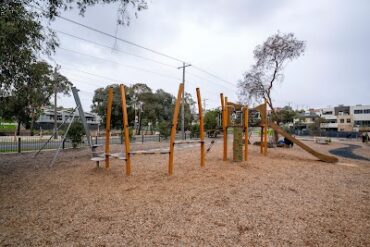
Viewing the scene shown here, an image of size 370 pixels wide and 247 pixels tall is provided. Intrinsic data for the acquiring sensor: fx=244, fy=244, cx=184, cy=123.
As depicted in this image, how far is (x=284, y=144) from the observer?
21312mm

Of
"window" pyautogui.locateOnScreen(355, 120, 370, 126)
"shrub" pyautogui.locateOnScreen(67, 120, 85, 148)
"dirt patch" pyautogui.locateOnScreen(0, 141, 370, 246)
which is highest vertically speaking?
"window" pyautogui.locateOnScreen(355, 120, 370, 126)

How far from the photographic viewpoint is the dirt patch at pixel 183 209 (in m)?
3.53

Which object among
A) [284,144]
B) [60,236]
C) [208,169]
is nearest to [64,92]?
[284,144]

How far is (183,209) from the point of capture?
457 cm

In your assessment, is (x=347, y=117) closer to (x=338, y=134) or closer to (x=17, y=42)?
(x=338, y=134)

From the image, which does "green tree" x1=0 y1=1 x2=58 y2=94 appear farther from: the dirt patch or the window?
the window

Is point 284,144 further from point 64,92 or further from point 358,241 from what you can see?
point 64,92

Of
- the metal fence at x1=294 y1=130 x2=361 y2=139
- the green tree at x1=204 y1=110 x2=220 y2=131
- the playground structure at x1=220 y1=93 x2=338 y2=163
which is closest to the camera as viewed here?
the playground structure at x1=220 y1=93 x2=338 y2=163

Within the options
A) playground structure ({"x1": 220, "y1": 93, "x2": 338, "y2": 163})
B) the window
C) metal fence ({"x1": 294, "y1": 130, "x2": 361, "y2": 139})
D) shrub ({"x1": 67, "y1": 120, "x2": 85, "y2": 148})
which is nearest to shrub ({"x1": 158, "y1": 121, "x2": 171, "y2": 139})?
shrub ({"x1": 67, "y1": 120, "x2": 85, "y2": 148})

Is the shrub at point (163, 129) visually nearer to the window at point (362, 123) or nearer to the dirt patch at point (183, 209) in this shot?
the dirt patch at point (183, 209)

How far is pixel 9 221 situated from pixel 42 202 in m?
0.91

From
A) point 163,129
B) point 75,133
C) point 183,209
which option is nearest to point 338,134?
point 163,129

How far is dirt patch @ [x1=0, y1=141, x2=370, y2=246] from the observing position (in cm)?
353

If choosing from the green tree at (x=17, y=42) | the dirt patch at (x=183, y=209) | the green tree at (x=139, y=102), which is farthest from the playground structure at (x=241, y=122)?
the green tree at (x=139, y=102)
